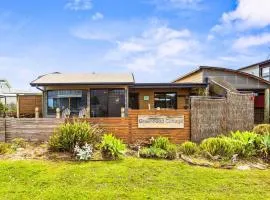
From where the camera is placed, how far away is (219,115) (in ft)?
39.1

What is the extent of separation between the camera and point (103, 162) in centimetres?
842

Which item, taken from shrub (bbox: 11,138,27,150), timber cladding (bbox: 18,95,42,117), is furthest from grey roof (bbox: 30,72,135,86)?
shrub (bbox: 11,138,27,150)

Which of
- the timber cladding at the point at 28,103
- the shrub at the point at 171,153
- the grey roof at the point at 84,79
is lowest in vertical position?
the shrub at the point at 171,153

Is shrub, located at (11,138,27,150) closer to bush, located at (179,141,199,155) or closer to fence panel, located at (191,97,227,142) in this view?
bush, located at (179,141,199,155)

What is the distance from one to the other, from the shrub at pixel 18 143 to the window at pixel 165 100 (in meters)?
11.1

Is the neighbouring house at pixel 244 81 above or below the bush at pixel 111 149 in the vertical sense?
above

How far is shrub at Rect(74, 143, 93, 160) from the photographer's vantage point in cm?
863

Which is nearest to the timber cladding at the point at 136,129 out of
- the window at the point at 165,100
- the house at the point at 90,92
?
the house at the point at 90,92

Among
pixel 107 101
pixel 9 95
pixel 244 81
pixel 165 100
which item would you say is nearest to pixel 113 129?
pixel 107 101

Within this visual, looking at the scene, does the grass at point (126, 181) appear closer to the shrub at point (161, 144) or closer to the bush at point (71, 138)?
the bush at point (71, 138)

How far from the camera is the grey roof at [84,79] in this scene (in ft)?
56.3

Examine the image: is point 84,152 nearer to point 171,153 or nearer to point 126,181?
point 126,181

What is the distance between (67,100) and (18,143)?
24.7ft

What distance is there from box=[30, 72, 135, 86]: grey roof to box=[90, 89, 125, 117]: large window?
82cm
